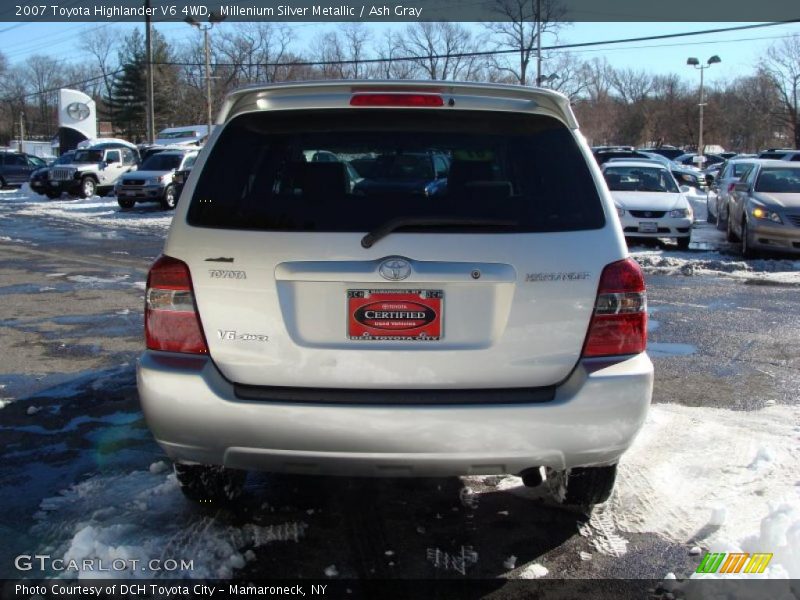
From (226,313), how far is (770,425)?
11.8 feet

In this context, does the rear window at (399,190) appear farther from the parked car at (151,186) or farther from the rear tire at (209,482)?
the parked car at (151,186)

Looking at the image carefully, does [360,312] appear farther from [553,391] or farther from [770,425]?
[770,425]

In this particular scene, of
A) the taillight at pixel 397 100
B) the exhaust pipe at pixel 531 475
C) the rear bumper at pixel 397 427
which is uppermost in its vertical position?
the taillight at pixel 397 100

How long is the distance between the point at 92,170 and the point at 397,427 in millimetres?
30175

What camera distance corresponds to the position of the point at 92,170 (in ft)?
99.5

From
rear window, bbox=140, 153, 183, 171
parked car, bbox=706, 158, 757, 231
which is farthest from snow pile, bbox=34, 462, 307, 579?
rear window, bbox=140, 153, 183, 171

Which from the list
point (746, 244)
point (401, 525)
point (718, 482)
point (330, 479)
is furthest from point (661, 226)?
point (401, 525)

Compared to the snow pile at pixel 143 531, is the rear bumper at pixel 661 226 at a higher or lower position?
higher

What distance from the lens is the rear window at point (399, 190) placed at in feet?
9.97

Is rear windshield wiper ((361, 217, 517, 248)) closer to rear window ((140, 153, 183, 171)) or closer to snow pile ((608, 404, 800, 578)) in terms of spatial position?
snow pile ((608, 404, 800, 578))

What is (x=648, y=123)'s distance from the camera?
82875 mm

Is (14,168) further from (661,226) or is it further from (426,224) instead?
(426,224)

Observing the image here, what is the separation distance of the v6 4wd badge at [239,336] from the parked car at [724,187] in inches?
572

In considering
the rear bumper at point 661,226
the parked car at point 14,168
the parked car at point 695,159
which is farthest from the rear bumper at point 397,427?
the parked car at point 695,159
